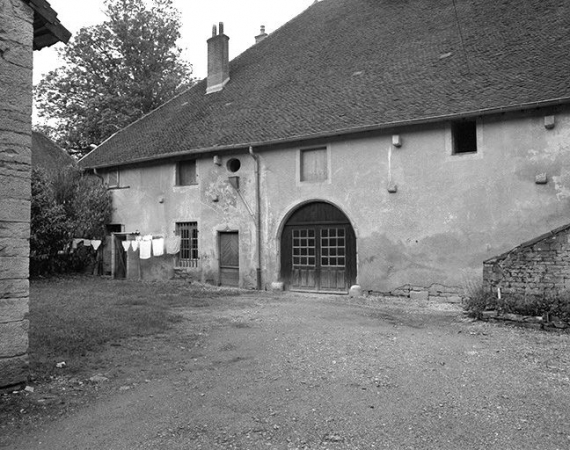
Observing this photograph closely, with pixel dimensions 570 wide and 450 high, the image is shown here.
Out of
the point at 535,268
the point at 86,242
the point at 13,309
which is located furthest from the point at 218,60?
the point at 13,309

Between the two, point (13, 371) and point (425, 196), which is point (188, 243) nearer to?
point (425, 196)

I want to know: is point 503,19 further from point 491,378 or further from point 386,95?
point 491,378

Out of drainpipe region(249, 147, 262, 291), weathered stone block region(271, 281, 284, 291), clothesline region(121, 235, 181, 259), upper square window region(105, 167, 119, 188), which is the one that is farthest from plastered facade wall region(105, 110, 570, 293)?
upper square window region(105, 167, 119, 188)

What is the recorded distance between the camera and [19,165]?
15.4 feet

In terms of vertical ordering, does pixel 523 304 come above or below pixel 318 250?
below

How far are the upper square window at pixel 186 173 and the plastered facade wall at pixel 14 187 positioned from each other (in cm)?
1073

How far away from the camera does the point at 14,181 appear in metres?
4.63

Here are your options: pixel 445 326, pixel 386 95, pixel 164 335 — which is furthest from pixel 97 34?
pixel 445 326

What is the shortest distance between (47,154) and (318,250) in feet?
54.6

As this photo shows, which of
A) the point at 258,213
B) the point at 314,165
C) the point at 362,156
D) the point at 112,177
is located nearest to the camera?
the point at 362,156

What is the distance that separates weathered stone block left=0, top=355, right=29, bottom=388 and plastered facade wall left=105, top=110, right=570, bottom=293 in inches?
346

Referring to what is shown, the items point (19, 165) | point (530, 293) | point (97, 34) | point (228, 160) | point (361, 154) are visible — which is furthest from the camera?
point (97, 34)

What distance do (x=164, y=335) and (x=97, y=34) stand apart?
23669mm

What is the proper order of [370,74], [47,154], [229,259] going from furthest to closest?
[47,154]
[229,259]
[370,74]
